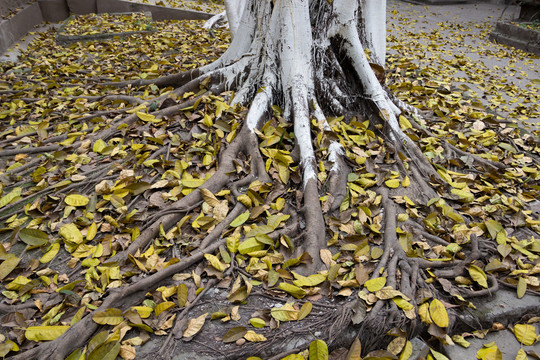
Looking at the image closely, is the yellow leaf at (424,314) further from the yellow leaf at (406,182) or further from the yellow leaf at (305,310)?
the yellow leaf at (406,182)

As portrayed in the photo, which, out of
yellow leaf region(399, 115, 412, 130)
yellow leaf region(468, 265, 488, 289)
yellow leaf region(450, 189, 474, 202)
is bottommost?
yellow leaf region(468, 265, 488, 289)

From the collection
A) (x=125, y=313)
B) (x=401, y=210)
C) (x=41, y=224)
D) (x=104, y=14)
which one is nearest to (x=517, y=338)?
(x=401, y=210)

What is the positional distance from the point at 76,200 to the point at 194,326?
1.29 m

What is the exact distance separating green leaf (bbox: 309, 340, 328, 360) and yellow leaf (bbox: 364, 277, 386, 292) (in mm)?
428

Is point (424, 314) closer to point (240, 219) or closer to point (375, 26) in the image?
point (240, 219)

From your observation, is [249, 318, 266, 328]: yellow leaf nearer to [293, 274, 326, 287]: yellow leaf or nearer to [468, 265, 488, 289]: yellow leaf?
[293, 274, 326, 287]: yellow leaf

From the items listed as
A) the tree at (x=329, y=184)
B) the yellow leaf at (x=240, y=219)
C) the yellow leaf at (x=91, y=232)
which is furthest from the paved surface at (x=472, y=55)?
the yellow leaf at (x=91, y=232)

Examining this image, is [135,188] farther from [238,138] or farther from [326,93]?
A: [326,93]

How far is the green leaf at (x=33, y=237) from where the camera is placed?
7.54ft

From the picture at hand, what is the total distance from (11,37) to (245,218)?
6333mm

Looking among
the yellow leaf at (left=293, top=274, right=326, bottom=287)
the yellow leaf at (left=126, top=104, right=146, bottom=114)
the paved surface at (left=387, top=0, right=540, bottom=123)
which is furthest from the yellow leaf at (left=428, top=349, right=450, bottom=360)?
the paved surface at (left=387, top=0, right=540, bottom=123)

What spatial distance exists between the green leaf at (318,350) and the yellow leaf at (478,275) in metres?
1.06

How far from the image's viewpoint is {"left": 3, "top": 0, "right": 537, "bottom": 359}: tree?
2.04m

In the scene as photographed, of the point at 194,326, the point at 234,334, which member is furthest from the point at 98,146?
the point at 234,334
